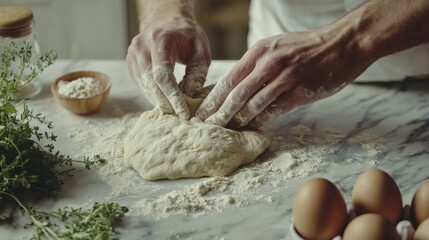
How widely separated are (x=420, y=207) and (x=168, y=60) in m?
0.76

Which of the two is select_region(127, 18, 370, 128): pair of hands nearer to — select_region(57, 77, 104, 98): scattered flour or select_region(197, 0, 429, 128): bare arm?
select_region(197, 0, 429, 128): bare arm

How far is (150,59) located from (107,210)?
512mm

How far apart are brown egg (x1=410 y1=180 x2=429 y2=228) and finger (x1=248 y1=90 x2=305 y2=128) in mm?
464

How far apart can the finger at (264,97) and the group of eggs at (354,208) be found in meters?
0.40

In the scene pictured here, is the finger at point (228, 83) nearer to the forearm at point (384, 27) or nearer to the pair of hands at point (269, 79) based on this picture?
the pair of hands at point (269, 79)

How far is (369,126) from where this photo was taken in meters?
1.80

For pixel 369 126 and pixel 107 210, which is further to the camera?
pixel 369 126

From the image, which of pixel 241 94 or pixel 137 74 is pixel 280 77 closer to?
pixel 241 94

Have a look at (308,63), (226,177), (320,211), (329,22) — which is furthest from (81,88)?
(320,211)

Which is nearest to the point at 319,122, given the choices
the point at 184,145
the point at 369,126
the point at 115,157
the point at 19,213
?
the point at 369,126

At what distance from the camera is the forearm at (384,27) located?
1656 mm

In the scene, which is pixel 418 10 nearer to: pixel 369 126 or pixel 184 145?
pixel 369 126

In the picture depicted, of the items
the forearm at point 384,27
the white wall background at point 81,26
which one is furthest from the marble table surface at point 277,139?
the white wall background at point 81,26

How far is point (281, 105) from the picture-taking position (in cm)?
167
